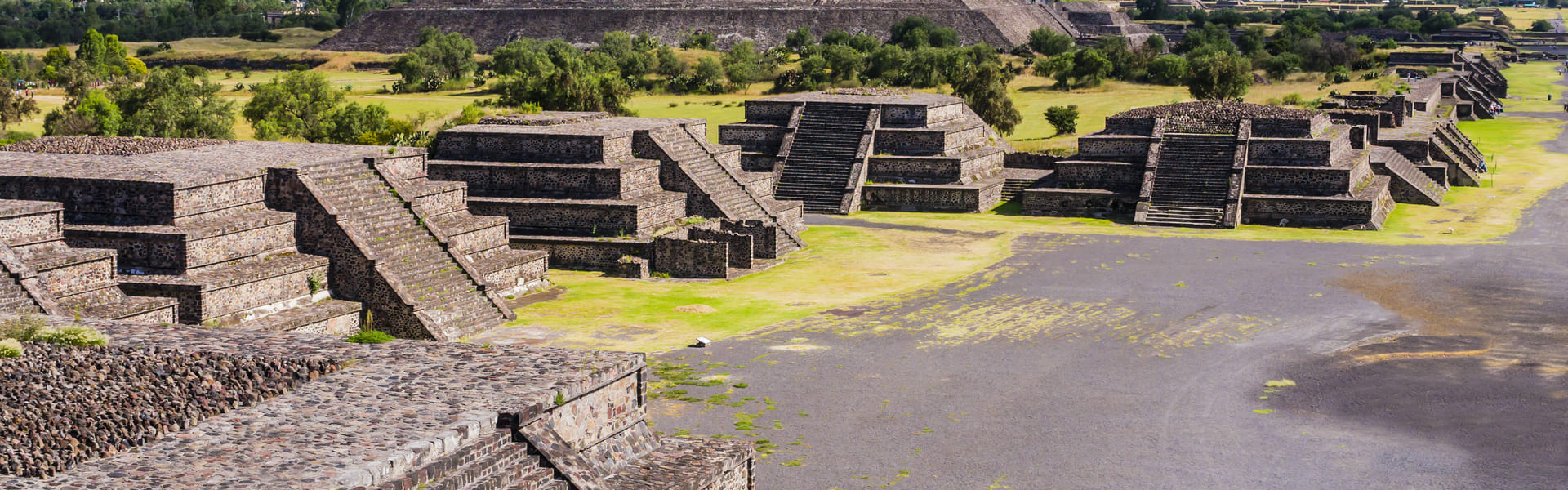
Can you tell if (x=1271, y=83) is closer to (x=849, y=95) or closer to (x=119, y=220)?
(x=849, y=95)

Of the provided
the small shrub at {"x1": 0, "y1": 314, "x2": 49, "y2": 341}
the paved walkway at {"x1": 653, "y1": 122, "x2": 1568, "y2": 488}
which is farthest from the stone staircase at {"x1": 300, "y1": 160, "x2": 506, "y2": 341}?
the small shrub at {"x1": 0, "y1": 314, "x2": 49, "y2": 341}

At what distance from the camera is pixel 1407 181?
52406 millimetres

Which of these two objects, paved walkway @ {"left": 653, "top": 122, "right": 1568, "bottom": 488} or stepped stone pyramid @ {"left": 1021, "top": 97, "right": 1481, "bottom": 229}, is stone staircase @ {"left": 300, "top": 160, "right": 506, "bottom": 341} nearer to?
paved walkway @ {"left": 653, "top": 122, "right": 1568, "bottom": 488}

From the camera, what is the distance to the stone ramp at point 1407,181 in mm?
52156

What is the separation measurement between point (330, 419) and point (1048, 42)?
347 ft

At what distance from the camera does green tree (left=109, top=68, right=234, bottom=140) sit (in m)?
54.3

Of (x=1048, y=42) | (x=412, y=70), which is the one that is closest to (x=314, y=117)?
(x=412, y=70)

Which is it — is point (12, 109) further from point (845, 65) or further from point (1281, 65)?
point (1281, 65)

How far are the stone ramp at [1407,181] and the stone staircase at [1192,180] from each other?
6531 mm

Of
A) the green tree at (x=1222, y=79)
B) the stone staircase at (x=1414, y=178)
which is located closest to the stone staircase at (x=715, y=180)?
the stone staircase at (x=1414, y=178)

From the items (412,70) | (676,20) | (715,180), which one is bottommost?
(715,180)

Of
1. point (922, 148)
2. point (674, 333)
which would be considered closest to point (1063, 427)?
point (674, 333)

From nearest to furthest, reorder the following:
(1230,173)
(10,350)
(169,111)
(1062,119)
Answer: (10,350) → (1230,173) → (169,111) → (1062,119)

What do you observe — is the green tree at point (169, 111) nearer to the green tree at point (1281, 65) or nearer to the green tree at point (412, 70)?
the green tree at point (412, 70)
